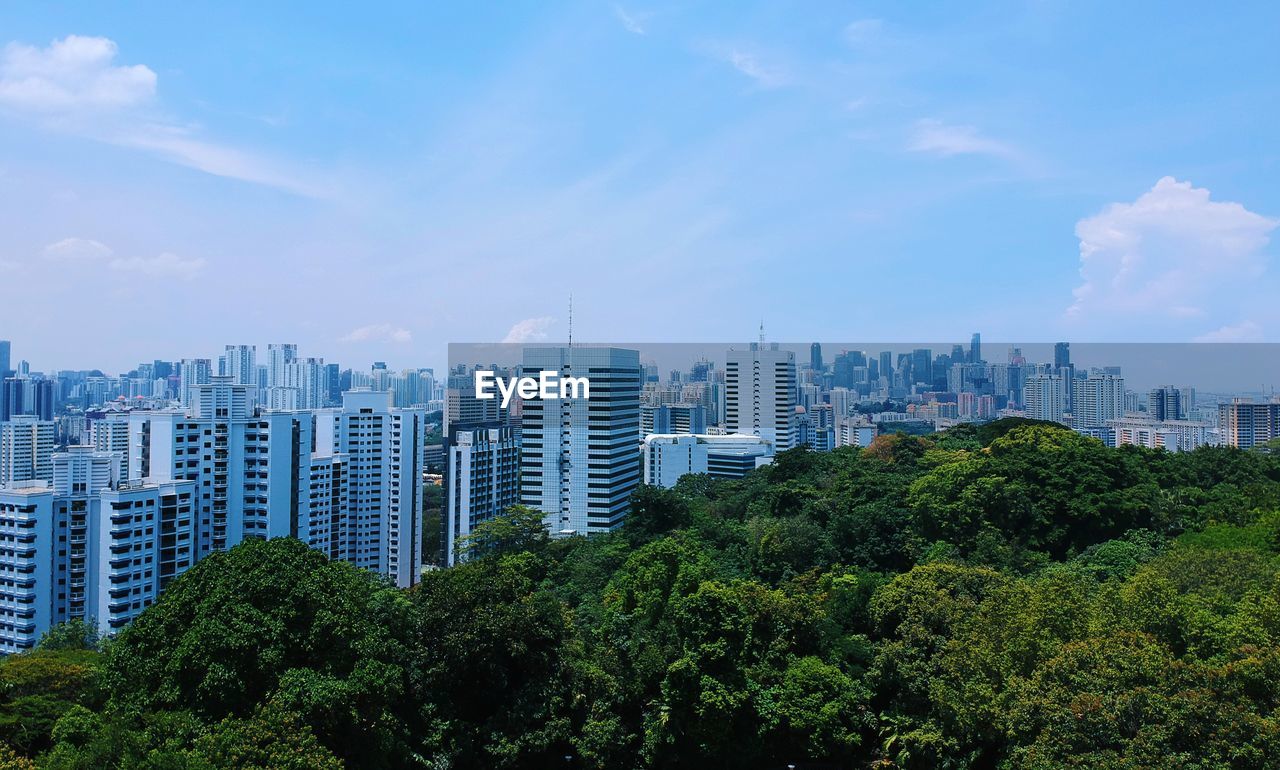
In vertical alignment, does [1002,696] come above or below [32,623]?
above

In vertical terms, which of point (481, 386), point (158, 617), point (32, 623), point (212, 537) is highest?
point (481, 386)

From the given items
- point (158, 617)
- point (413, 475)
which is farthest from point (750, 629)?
point (413, 475)

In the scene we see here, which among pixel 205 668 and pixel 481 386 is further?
pixel 481 386

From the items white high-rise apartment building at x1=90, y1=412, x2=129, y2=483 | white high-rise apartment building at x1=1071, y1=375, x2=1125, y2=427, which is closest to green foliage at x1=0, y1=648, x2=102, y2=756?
white high-rise apartment building at x1=90, y1=412, x2=129, y2=483

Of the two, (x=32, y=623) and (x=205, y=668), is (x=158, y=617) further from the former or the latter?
(x=32, y=623)

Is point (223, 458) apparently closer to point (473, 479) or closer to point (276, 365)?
point (473, 479)

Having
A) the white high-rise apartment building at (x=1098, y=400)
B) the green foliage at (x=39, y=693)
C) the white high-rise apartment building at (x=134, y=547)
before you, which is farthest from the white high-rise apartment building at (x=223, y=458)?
the white high-rise apartment building at (x=1098, y=400)

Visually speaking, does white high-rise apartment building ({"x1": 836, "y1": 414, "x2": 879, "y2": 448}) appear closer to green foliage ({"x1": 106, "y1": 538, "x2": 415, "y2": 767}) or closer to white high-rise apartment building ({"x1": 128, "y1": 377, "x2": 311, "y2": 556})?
white high-rise apartment building ({"x1": 128, "y1": 377, "x2": 311, "y2": 556})

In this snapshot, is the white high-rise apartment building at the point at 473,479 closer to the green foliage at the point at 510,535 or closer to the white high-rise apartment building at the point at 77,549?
the green foliage at the point at 510,535
